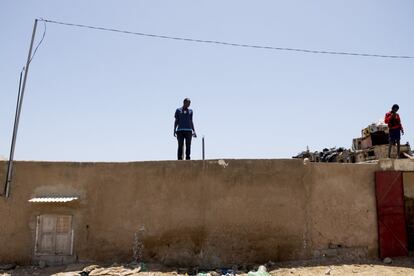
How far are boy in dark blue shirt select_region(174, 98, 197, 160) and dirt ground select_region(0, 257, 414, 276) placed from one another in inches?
99.8

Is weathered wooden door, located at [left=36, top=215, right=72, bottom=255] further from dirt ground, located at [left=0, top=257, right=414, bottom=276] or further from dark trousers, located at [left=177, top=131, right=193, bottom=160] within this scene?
dark trousers, located at [left=177, top=131, right=193, bottom=160]

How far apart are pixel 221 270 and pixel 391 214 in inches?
152

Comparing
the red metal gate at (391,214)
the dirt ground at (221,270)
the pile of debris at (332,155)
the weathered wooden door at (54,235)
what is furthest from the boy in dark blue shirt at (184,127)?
the pile of debris at (332,155)

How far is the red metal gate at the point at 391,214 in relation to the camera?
7.78m

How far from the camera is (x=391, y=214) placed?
7906 millimetres

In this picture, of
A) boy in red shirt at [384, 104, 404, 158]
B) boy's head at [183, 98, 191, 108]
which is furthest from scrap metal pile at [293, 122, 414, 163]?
boy's head at [183, 98, 191, 108]

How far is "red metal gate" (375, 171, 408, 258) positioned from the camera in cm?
778

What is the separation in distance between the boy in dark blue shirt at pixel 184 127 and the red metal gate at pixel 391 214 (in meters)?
4.11

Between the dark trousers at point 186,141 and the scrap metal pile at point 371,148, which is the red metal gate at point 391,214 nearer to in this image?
the scrap metal pile at point 371,148

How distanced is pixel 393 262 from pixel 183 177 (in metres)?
4.60

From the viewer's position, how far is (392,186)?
8.00 metres

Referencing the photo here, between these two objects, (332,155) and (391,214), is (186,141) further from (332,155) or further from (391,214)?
(332,155)

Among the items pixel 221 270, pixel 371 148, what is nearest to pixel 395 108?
pixel 371 148

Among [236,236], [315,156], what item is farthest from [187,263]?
[315,156]
